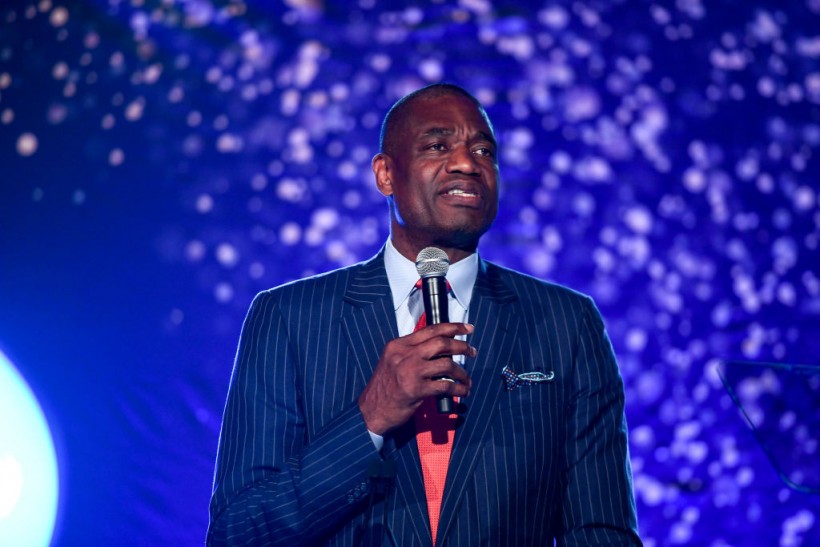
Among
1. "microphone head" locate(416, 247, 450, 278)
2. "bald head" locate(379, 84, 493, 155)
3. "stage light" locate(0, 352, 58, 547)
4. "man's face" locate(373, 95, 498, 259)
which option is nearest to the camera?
"microphone head" locate(416, 247, 450, 278)

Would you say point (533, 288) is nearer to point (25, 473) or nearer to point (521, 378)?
point (521, 378)

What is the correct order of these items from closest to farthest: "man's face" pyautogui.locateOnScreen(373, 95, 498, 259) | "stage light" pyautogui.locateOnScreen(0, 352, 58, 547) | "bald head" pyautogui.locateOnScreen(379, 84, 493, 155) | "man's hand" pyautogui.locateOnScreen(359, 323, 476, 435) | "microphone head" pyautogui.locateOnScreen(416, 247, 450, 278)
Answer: "man's hand" pyautogui.locateOnScreen(359, 323, 476, 435) < "microphone head" pyautogui.locateOnScreen(416, 247, 450, 278) < "man's face" pyautogui.locateOnScreen(373, 95, 498, 259) < "bald head" pyautogui.locateOnScreen(379, 84, 493, 155) < "stage light" pyautogui.locateOnScreen(0, 352, 58, 547)

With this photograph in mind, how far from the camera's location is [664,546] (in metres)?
2.58

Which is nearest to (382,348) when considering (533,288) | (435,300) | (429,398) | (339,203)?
(429,398)

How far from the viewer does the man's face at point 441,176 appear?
69.6 inches

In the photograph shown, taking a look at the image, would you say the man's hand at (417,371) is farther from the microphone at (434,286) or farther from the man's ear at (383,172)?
the man's ear at (383,172)

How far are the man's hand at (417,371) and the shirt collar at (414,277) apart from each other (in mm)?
355

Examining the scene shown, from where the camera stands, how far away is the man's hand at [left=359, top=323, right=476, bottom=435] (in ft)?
4.44

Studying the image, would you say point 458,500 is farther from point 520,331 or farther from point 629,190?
point 629,190

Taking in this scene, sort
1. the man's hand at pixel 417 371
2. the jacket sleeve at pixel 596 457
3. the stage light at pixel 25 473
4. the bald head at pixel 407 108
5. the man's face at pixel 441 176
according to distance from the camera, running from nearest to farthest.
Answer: the man's hand at pixel 417 371
the jacket sleeve at pixel 596 457
the man's face at pixel 441 176
the bald head at pixel 407 108
the stage light at pixel 25 473

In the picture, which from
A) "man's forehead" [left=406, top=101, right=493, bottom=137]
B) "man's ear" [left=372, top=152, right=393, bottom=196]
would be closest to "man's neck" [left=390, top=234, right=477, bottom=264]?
"man's ear" [left=372, top=152, right=393, bottom=196]

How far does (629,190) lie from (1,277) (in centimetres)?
207

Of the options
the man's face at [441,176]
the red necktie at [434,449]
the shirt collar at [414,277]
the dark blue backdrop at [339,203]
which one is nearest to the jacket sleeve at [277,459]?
the red necktie at [434,449]

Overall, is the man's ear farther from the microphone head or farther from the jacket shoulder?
the microphone head
